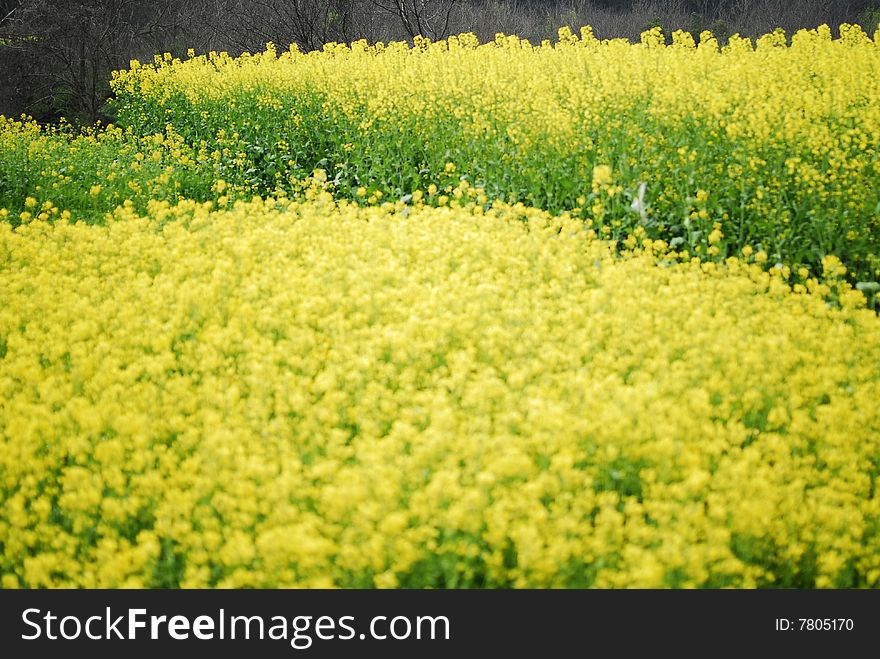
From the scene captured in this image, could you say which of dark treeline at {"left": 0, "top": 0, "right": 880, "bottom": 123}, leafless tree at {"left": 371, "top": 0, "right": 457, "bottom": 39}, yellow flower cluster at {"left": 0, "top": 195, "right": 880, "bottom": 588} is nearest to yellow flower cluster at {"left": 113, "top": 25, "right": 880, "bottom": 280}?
yellow flower cluster at {"left": 0, "top": 195, "right": 880, "bottom": 588}

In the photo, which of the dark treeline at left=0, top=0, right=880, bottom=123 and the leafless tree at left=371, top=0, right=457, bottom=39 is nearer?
the leafless tree at left=371, top=0, right=457, bottom=39

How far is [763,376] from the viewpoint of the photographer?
3.64 meters

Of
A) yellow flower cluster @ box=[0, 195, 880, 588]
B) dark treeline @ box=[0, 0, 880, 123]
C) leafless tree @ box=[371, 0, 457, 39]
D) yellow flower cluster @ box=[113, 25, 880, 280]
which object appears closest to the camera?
yellow flower cluster @ box=[0, 195, 880, 588]

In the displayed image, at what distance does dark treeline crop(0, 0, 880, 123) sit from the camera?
1856 cm

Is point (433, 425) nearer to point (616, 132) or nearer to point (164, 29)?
point (616, 132)

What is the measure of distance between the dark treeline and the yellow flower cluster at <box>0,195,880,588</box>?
41.3 feet

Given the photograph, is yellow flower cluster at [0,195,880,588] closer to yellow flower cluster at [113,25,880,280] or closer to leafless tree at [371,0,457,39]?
yellow flower cluster at [113,25,880,280]

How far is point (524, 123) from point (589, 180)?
5.46ft

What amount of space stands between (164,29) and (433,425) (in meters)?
22.1

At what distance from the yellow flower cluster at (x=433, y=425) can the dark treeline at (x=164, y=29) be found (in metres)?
12.6

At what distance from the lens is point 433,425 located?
3.07m

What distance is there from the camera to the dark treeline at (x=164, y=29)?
18.6m
